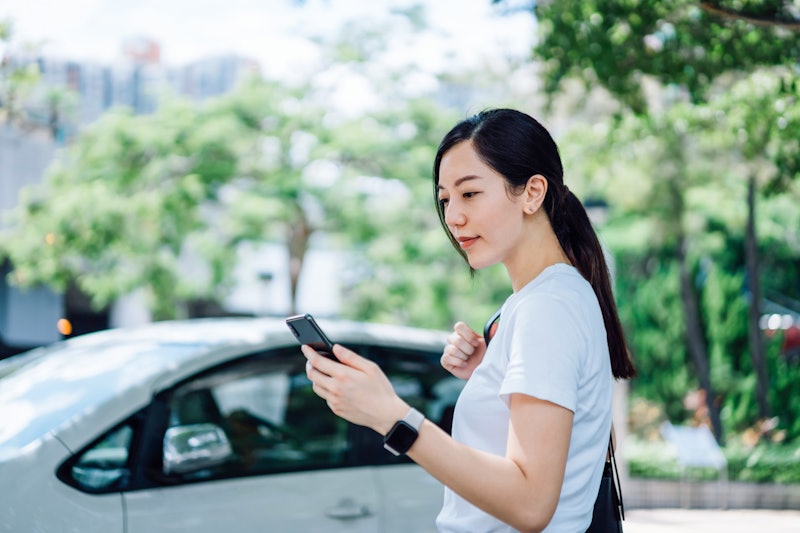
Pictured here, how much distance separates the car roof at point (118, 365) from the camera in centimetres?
319

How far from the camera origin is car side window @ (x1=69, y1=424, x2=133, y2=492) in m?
3.06

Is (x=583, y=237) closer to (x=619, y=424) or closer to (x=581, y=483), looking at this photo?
(x=581, y=483)

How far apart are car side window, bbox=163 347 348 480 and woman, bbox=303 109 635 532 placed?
63.6 inches

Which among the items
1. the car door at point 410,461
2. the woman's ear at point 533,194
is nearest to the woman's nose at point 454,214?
the woman's ear at point 533,194

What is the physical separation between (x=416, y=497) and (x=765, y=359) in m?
13.7

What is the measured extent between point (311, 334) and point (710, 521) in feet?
36.2

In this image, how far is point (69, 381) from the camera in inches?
134

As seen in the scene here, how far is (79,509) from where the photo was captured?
9.71ft

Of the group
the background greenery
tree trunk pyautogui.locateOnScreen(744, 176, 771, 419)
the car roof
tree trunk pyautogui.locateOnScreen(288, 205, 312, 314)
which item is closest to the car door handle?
the car roof

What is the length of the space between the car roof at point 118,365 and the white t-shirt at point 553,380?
1.71 meters

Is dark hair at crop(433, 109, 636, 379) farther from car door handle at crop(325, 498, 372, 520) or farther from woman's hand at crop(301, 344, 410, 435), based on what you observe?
car door handle at crop(325, 498, 372, 520)

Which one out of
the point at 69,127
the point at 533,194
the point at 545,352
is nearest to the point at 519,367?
the point at 545,352

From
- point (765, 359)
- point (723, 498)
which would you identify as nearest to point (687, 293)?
point (765, 359)

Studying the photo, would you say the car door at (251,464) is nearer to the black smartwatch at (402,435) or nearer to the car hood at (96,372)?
the car hood at (96,372)
